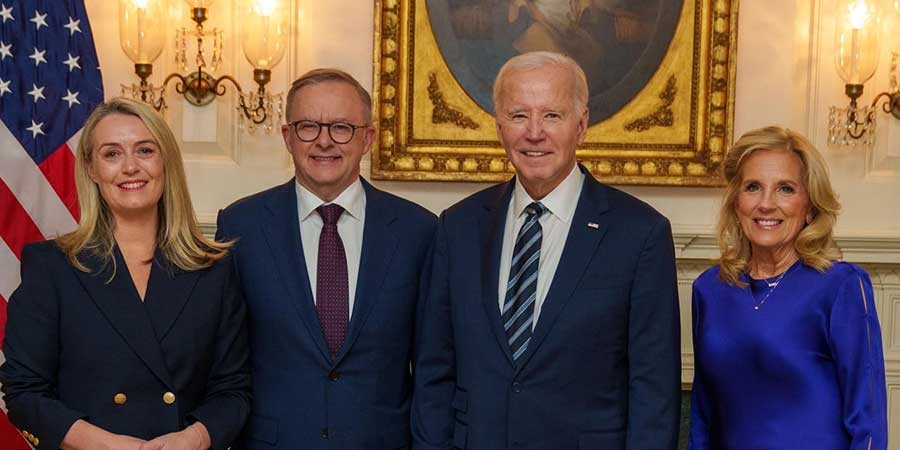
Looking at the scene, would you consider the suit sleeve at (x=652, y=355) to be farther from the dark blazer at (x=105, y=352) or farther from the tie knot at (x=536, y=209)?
the dark blazer at (x=105, y=352)

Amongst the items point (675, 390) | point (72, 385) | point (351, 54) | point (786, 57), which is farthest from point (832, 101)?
point (72, 385)

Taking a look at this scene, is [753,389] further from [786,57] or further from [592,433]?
[786,57]

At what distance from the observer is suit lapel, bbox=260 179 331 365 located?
2.77m

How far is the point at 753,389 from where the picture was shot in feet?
8.73

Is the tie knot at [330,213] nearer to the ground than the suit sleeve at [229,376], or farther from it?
farther from it

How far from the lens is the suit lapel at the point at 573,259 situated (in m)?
2.54

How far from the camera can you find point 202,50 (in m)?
4.47

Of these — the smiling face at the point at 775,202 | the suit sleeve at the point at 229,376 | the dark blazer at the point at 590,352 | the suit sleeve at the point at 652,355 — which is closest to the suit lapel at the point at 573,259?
the dark blazer at the point at 590,352

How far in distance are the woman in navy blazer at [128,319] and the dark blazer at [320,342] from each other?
9cm

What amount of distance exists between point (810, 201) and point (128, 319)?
6.20ft

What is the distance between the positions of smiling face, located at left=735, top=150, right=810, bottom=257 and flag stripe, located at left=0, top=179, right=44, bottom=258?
276cm

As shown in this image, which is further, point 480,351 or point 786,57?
point 786,57

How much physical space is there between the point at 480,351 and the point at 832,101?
2830mm

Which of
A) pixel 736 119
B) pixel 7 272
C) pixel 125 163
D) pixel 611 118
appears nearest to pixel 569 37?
pixel 611 118
